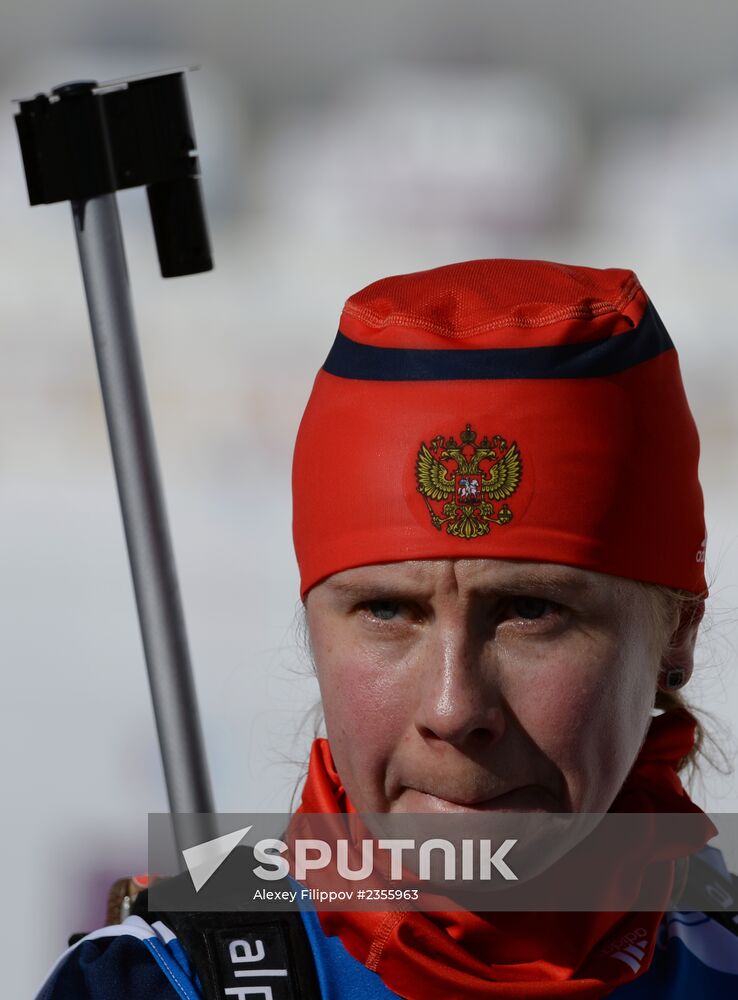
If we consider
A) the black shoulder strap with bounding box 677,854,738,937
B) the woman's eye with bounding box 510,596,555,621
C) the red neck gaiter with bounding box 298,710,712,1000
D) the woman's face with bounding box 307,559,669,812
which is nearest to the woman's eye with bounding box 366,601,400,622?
the woman's face with bounding box 307,559,669,812

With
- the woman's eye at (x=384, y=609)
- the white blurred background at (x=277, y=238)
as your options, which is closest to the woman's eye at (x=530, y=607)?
the woman's eye at (x=384, y=609)

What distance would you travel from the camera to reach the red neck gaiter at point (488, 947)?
1166 millimetres

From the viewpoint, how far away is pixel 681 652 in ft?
4.26

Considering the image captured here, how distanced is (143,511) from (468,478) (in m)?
0.46

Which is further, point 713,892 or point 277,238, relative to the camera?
point 277,238

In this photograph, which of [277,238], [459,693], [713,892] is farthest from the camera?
[277,238]

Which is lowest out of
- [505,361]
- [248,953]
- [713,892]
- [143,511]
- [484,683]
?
[713,892]

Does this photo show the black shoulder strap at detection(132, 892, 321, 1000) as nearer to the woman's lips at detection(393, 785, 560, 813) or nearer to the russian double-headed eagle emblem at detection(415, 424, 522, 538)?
the woman's lips at detection(393, 785, 560, 813)

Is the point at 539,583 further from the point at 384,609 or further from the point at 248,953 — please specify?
the point at 248,953

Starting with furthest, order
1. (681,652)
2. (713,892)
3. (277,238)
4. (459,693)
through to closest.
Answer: (277,238)
(713,892)
(681,652)
(459,693)

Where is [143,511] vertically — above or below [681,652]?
above

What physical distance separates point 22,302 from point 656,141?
2073mm

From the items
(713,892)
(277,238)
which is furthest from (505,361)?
(277,238)

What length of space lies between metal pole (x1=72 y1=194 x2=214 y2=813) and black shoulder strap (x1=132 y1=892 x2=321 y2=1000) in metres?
0.23
